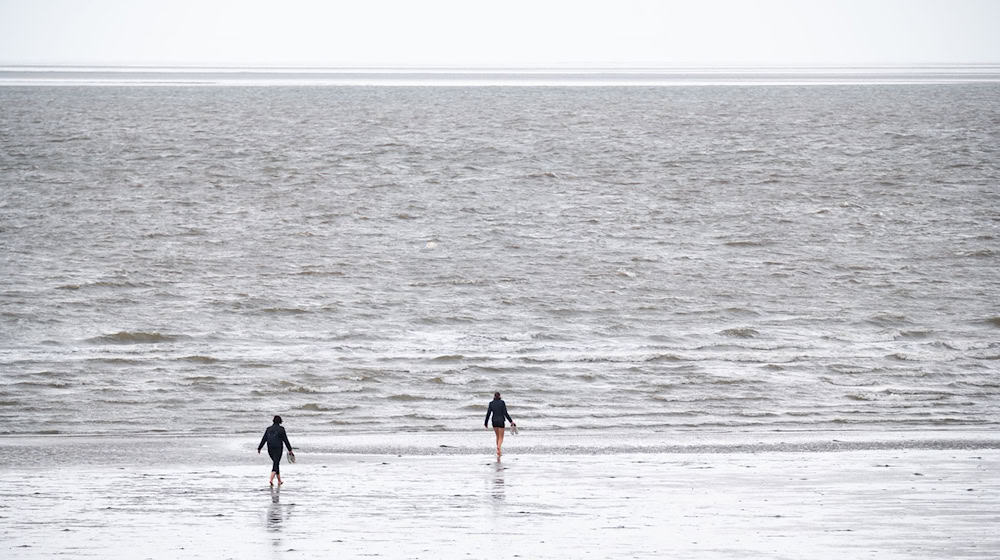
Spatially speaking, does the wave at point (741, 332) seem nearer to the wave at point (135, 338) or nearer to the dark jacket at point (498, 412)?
the dark jacket at point (498, 412)

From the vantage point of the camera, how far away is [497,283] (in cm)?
4231

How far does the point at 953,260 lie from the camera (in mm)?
46562

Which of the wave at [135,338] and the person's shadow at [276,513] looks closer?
the person's shadow at [276,513]

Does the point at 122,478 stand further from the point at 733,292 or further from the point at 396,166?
the point at 396,166

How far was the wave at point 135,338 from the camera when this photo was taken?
3394 centimetres

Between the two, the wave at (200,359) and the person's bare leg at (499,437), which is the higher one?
the wave at (200,359)

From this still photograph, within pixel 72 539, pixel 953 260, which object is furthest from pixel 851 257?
pixel 72 539

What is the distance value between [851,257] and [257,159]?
1699 inches

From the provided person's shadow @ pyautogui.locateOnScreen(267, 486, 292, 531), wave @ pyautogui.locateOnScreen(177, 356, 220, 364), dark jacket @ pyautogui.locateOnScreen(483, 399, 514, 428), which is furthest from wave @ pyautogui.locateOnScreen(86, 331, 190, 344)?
person's shadow @ pyautogui.locateOnScreen(267, 486, 292, 531)

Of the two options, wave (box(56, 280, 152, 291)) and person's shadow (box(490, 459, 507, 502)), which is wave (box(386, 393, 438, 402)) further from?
wave (box(56, 280, 152, 291))

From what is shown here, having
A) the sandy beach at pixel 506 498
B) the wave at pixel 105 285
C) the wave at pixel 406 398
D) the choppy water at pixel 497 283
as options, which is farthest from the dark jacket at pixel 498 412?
the wave at pixel 105 285

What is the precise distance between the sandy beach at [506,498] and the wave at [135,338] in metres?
9.78

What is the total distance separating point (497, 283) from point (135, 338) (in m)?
12.8

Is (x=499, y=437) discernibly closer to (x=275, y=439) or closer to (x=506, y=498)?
(x=506, y=498)
